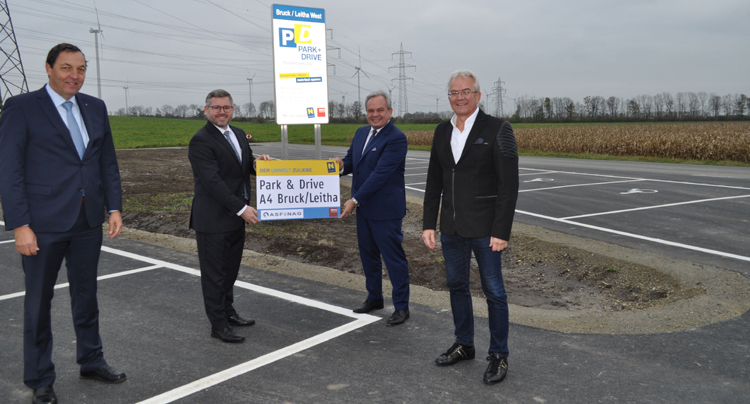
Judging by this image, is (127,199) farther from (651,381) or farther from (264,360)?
(651,381)

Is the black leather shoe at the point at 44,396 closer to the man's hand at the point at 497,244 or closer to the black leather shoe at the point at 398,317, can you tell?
the black leather shoe at the point at 398,317

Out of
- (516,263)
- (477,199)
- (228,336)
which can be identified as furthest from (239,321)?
(516,263)

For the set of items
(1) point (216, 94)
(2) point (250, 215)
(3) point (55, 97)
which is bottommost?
(2) point (250, 215)

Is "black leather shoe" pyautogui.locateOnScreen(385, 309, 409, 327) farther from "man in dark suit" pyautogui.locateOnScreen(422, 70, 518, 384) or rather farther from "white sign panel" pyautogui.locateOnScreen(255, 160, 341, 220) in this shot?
"white sign panel" pyautogui.locateOnScreen(255, 160, 341, 220)

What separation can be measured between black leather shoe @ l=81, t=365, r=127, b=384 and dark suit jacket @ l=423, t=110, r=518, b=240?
2.51m

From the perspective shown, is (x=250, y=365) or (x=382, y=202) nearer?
(x=250, y=365)

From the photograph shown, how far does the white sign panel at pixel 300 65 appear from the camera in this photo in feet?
33.7

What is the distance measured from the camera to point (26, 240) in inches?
132

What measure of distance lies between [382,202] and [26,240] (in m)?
2.82

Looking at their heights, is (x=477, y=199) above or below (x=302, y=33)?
below

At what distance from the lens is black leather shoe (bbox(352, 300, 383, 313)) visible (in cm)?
518

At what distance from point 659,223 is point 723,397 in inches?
256

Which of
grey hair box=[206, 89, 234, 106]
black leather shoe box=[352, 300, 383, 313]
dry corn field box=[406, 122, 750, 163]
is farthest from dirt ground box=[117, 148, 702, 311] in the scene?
dry corn field box=[406, 122, 750, 163]

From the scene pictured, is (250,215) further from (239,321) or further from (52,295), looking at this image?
(52,295)
